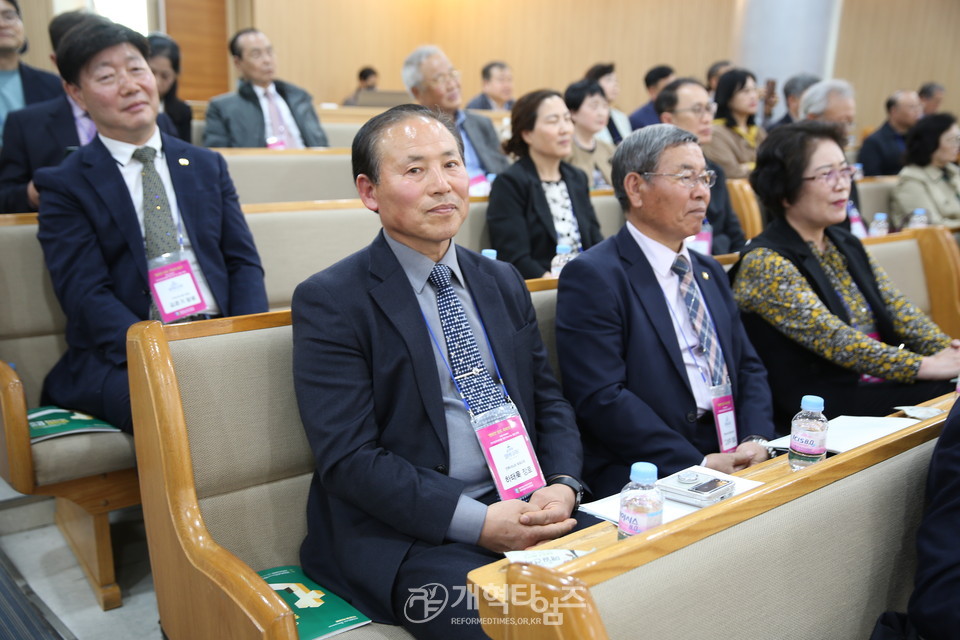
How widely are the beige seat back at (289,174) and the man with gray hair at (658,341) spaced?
182cm

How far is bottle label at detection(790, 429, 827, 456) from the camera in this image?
1.45 metres

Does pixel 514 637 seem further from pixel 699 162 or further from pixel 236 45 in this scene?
pixel 236 45

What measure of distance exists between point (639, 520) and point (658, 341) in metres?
0.89

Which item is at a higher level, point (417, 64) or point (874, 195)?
point (417, 64)

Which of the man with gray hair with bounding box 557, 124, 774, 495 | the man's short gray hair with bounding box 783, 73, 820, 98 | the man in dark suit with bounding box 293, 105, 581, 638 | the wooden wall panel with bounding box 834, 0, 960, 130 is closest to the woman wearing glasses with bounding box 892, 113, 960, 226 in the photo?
the man's short gray hair with bounding box 783, 73, 820, 98

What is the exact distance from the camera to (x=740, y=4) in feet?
23.5

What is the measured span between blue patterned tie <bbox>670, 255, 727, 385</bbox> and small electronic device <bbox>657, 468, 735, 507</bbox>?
72 cm

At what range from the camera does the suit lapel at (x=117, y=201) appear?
2131mm

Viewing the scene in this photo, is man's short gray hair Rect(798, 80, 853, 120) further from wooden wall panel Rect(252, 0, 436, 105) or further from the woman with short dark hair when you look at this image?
wooden wall panel Rect(252, 0, 436, 105)

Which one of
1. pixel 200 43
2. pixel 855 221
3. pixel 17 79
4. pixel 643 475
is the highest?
pixel 200 43

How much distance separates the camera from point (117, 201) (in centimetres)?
214

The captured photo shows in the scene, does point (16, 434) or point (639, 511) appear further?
point (16, 434)

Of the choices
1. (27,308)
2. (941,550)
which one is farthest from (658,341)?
(27,308)

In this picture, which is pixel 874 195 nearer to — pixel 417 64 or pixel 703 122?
pixel 703 122
